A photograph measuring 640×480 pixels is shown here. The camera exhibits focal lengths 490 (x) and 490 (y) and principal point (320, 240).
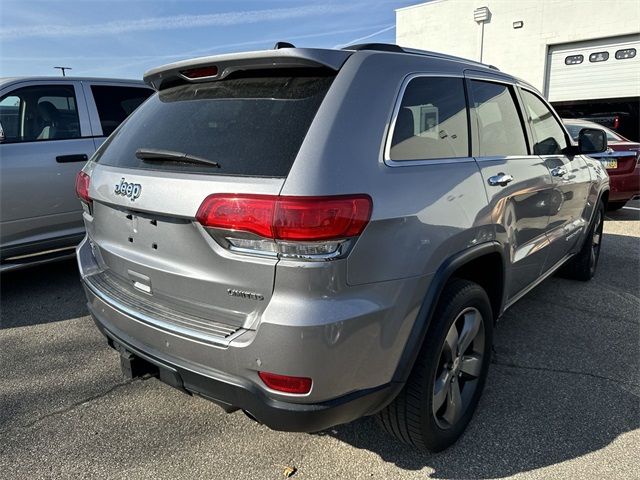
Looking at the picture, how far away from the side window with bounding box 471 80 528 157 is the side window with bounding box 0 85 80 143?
3.75 m

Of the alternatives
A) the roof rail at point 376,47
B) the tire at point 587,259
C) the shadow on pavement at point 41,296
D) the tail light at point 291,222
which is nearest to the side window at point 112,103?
the shadow on pavement at point 41,296

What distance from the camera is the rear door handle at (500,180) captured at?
252 cm

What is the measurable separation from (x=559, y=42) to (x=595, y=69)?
1.56 metres

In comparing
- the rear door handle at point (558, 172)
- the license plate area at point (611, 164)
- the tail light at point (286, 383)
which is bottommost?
the license plate area at point (611, 164)

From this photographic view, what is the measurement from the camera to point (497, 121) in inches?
114

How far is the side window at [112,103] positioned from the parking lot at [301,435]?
84.3 inches

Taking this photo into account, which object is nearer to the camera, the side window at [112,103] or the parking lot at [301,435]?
the parking lot at [301,435]

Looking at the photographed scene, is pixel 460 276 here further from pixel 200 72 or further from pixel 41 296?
pixel 41 296

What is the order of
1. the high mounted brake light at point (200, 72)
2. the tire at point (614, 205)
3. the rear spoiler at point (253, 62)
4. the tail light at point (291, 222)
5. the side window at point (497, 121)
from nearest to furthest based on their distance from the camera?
1. the tail light at point (291, 222)
2. the rear spoiler at point (253, 62)
3. the high mounted brake light at point (200, 72)
4. the side window at point (497, 121)
5. the tire at point (614, 205)

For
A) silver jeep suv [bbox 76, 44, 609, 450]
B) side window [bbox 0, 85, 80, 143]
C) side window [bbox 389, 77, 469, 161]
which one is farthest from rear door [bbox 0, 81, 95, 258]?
side window [bbox 389, 77, 469, 161]

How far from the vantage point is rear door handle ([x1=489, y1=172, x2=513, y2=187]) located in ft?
8.26

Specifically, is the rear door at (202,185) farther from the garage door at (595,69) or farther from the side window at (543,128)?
the garage door at (595,69)

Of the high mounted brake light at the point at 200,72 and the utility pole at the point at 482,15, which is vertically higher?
the utility pole at the point at 482,15

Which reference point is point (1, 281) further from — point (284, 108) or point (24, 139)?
point (284, 108)
